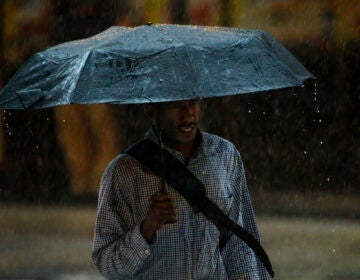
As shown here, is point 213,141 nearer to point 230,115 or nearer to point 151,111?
point 151,111

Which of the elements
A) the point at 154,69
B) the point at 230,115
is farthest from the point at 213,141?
the point at 230,115

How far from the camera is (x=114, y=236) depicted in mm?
4203

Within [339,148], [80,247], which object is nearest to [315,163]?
[339,148]

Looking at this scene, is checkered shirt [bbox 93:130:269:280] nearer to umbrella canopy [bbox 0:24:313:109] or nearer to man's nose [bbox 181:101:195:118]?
man's nose [bbox 181:101:195:118]

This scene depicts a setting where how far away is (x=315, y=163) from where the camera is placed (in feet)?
40.3

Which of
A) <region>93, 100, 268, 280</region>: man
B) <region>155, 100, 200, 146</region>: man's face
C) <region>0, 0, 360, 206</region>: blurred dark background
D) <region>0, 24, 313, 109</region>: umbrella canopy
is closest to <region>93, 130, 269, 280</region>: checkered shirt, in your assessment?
<region>93, 100, 268, 280</region>: man

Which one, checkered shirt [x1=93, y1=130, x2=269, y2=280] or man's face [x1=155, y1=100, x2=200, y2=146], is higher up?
man's face [x1=155, y1=100, x2=200, y2=146]

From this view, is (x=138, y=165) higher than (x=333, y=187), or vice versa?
(x=138, y=165)

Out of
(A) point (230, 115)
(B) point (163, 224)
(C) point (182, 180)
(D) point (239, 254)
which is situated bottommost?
(A) point (230, 115)

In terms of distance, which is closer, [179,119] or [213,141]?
[179,119]

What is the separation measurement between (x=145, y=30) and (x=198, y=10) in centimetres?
813

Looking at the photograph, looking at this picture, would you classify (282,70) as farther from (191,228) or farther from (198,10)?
(198,10)

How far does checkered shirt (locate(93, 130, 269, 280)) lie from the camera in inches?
164

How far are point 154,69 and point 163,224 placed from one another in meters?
0.59
